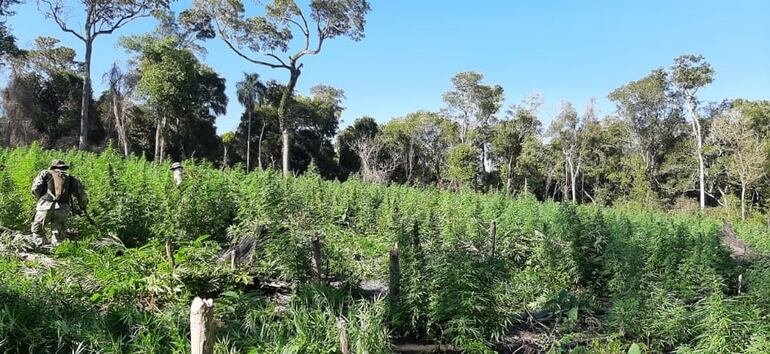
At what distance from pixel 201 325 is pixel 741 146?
29.9m

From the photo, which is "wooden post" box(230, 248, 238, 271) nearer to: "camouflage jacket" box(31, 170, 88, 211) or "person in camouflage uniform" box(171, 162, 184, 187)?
"camouflage jacket" box(31, 170, 88, 211)

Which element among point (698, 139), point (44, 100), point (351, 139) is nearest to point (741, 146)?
point (698, 139)

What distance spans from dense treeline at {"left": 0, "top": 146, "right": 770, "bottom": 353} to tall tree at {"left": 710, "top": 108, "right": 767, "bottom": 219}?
2097cm

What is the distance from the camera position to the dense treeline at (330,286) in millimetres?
4066

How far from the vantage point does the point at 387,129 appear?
34375 mm

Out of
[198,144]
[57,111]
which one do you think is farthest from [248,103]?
[57,111]

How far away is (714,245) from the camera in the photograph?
717cm

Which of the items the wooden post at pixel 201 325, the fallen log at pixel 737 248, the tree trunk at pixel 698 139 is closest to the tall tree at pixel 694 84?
the tree trunk at pixel 698 139

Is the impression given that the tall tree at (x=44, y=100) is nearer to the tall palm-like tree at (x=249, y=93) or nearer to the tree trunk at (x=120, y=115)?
the tree trunk at (x=120, y=115)

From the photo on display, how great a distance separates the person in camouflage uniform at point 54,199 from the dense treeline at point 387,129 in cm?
1341

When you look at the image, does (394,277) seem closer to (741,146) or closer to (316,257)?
(316,257)

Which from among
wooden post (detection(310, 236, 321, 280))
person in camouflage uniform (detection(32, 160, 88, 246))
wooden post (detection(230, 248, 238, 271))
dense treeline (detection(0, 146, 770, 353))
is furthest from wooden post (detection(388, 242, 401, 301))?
person in camouflage uniform (detection(32, 160, 88, 246))

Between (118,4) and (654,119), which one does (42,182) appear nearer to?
(118,4)

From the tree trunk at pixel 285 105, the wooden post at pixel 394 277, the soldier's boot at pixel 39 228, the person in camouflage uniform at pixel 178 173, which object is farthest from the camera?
the tree trunk at pixel 285 105
